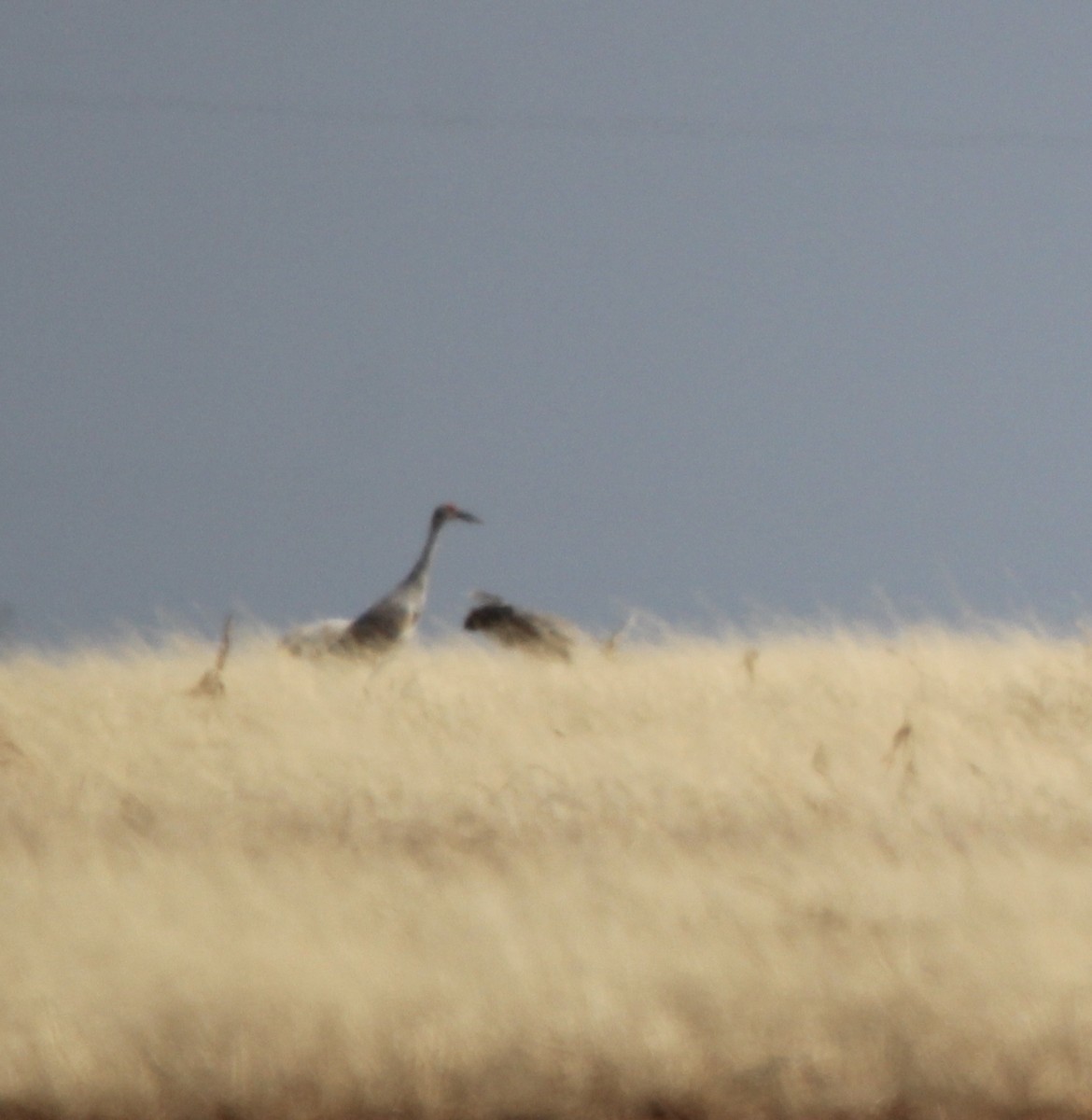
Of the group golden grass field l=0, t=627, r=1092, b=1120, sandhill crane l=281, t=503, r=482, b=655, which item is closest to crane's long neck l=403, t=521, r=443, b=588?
sandhill crane l=281, t=503, r=482, b=655

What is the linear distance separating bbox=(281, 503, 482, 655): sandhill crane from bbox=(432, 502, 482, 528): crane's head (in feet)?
1.91

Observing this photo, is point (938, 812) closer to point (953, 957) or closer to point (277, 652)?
point (953, 957)

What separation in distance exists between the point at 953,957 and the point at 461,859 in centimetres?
201

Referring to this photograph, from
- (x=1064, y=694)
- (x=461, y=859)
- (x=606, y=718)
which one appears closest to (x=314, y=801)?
(x=461, y=859)

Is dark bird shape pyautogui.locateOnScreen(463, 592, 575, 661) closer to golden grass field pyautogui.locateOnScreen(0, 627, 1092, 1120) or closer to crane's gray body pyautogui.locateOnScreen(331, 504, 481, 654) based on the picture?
crane's gray body pyautogui.locateOnScreen(331, 504, 481, 654)

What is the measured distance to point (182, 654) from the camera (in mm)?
12359

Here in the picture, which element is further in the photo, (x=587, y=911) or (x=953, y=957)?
(x=587, y=911)

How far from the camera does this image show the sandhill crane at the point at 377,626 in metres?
12.6

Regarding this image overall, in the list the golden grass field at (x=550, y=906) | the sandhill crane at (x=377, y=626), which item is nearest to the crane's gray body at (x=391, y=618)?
the sandhill crane at (x=377, y=626)

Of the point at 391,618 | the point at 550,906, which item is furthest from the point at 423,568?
the point at 550,906

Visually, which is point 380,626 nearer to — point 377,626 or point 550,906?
point 377,626

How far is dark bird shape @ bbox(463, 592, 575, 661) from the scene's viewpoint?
12.7 meters

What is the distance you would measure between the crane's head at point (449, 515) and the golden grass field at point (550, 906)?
14.1 ft

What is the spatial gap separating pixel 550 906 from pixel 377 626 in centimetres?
727
